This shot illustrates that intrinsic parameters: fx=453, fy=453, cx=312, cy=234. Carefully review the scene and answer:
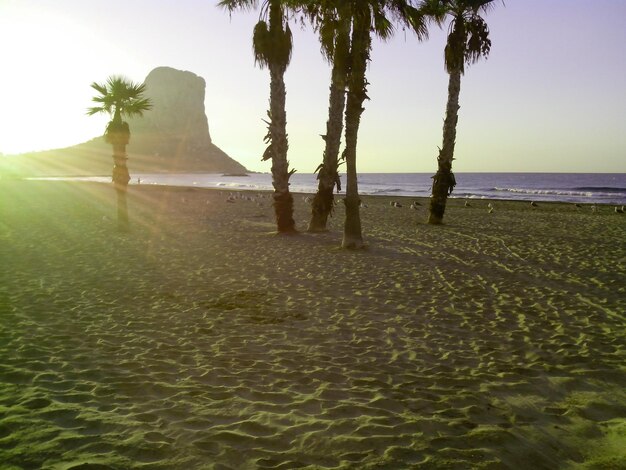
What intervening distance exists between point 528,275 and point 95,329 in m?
9.58

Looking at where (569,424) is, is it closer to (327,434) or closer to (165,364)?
(327,434)

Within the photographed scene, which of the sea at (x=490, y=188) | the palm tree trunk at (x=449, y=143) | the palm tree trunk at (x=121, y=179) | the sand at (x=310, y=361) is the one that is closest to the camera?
the sand at (x=310, y=361)

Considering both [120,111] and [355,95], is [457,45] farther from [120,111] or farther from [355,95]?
[120,111]

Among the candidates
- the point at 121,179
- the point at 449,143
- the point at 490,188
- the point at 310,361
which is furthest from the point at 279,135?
the point at 490,188

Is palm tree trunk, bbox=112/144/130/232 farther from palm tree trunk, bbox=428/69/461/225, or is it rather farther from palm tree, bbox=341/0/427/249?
palm tree trunk, bbox=428/69/461/225

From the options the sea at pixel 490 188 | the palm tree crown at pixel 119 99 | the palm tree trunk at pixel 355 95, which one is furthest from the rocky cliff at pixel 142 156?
the palm tree trunk at pixel 355 95

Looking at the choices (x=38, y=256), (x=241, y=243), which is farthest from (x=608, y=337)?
(x=38, y=256)

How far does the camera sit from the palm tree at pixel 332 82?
12.7m

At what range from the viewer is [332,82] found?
584 inches

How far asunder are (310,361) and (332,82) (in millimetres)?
11126

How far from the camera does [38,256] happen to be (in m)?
12.4

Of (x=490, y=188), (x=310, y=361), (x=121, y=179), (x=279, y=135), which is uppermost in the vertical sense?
(x=279, y=135)

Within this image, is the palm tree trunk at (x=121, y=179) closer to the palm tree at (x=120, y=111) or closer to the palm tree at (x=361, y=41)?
the palm tree at (x=120, y=111)

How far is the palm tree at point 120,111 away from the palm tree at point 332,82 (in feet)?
23.9
